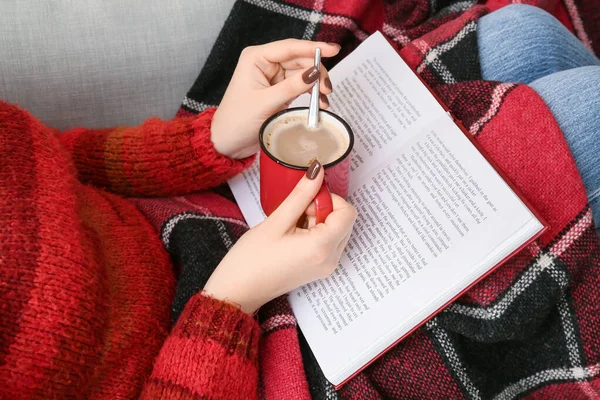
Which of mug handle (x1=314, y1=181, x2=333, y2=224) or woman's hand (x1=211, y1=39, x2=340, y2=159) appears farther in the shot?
woman's hand (x1=211, y1=39, x2=340, y2=159)

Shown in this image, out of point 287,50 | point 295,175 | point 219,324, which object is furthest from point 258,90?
point 219,324

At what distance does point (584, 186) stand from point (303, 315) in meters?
0.35

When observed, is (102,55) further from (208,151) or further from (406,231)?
(406,231)

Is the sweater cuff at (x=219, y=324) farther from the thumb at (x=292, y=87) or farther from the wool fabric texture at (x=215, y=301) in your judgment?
the thumb at (x=292, y=87)

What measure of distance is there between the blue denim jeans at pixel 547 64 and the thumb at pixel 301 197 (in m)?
0.31

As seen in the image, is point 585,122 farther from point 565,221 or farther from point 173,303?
point 173,303

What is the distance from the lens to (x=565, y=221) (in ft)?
2.00

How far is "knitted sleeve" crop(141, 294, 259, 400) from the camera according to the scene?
572mm

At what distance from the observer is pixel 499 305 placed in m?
0.60

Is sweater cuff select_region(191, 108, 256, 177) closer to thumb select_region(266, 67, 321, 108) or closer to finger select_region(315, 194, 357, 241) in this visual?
thumb select_region(266, 67, 321, 108)

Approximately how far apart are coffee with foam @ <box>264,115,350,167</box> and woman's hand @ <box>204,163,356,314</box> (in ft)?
0.18

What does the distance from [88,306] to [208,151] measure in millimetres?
283

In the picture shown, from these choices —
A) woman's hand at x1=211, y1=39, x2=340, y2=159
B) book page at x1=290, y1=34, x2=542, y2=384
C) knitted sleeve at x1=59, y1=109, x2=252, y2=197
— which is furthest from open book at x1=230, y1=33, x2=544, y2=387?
knitted sleeve at x1=59, y1=109, x2=252, y2=197

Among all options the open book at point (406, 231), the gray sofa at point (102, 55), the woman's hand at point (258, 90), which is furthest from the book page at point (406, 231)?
the gray sofa at point (102, 55)
